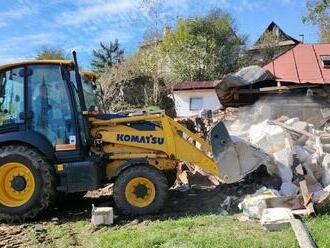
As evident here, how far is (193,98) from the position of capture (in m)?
32.8

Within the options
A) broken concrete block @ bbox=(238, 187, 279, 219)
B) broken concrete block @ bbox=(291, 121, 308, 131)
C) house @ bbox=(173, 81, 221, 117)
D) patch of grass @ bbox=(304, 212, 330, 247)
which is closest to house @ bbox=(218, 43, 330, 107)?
broken concrete block @ bbox=(291, 121, 308, 131)

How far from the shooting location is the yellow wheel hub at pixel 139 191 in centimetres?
917

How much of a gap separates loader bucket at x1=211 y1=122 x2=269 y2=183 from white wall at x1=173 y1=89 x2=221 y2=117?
73.5 feet

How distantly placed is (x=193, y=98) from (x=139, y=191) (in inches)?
941

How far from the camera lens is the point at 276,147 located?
11367 mm

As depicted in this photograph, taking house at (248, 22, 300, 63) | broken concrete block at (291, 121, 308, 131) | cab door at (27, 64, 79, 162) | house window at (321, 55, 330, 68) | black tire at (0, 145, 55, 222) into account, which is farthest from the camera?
house at (248, 22, 300, 63)

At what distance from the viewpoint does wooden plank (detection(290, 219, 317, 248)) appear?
650 centimetres

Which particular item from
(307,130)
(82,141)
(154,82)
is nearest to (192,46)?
(154,82)

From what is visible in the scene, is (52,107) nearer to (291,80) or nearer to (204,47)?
(291,80)

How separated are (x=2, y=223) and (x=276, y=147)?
5.74m

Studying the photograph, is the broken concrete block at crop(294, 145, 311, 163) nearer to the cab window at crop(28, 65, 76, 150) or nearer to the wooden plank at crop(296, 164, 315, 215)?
the wooden plank at crop(296, 164, 315, 215)

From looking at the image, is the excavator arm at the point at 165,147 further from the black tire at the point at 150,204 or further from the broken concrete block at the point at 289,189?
the broken concrete block at the point at 289,189

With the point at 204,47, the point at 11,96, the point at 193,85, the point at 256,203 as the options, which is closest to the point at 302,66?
the point at 256,203

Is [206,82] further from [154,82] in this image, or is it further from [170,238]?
[170,238]
